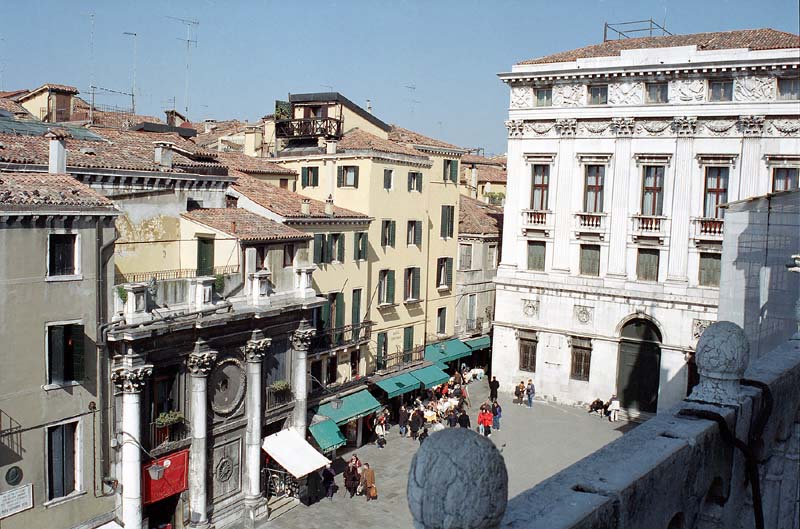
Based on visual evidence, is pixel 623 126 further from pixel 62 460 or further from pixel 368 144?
pixel 62 460

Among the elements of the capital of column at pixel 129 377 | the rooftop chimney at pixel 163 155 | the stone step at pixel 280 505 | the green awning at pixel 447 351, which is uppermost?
the rooftop chimney at pixel 163 155

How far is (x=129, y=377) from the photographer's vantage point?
63.1 feet

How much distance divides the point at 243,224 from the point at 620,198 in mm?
16544

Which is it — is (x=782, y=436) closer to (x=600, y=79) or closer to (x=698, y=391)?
(x=698, y=391)

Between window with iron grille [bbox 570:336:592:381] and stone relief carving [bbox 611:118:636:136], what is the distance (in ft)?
29.2

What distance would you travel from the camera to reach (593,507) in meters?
4.48

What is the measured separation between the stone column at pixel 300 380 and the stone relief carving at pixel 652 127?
645 inches

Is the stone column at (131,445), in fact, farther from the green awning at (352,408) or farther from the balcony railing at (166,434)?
the green awning at (352,408)

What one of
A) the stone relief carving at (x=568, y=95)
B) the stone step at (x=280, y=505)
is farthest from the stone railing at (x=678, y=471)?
the stone relief carving at (x=568, y=95)

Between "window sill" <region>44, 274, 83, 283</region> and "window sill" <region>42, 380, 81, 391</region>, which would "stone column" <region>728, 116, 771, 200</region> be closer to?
"window sill" <region>44, 274, 83, 283</region>

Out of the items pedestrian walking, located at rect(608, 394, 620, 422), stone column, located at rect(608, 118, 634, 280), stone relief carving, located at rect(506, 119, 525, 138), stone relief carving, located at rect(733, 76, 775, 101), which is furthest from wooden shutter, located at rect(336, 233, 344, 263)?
stone relief carving, located at rect(733, 76, 775, 101)

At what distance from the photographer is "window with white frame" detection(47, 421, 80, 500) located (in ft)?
59.3

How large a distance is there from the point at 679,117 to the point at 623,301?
777 centimetres

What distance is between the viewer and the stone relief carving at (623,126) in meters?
32.8
